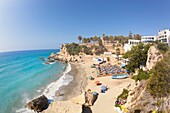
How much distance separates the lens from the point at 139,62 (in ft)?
94.4

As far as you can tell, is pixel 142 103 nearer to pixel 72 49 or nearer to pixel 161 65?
pixel 161 65

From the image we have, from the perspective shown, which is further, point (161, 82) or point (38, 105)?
point (38, 105)

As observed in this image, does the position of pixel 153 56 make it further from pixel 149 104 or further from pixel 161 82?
pixel 149 104

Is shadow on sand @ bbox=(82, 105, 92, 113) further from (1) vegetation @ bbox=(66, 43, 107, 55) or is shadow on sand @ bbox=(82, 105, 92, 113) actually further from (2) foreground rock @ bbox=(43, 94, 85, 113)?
(1) vegetation @ bbox=(66, 43, 107, 55)

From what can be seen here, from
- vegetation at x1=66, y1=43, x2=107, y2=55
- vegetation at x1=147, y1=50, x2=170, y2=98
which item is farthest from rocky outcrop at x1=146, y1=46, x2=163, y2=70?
vegetation at x1=66, y1=43, x2=107, y2=55

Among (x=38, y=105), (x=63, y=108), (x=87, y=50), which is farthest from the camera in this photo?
(x=87, y=50)

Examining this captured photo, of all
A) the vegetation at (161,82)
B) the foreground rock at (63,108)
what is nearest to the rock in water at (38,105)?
the foreground rock at (63,108)

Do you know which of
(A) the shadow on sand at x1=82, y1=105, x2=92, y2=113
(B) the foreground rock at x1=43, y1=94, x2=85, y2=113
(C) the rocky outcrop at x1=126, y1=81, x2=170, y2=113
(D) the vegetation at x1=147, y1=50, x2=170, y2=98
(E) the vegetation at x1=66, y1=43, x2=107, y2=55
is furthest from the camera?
(E) the vegetation at x1=66, y1=43, x2=107, y2=55

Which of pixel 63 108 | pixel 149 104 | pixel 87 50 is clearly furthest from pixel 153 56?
pixel 87 50

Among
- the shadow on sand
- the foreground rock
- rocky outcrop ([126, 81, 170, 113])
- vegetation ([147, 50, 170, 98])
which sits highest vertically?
vegetation ([147, 50, 170, 98])

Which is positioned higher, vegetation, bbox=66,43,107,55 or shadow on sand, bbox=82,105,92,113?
vegetation, bbox=66,43,107,55

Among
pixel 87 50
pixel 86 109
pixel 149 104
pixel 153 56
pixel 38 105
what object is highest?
pixel 87 50

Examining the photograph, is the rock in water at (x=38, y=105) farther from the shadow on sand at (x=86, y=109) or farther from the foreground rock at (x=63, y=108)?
the shadow on sand at (x=86, y=109)

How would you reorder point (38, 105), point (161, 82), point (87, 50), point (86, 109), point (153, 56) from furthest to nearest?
point (87, 50)
point (153, 56)
point (38, 105)
point (86, 109)
point (161, 82)
